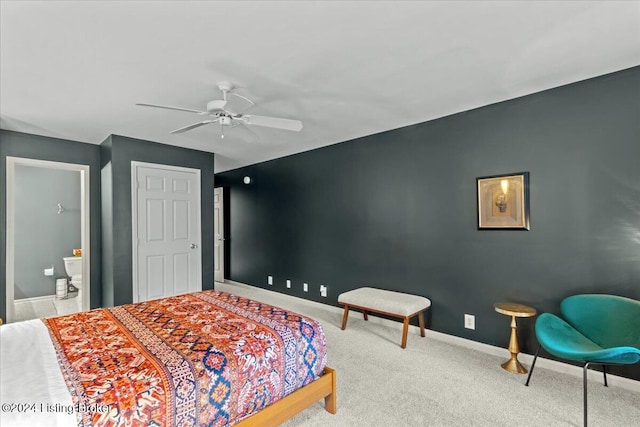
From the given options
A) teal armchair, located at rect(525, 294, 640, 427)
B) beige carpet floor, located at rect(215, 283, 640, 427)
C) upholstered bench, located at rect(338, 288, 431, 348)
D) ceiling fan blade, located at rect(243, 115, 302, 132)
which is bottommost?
beige carpet floor, located at rect(215, 283, 640, 427)

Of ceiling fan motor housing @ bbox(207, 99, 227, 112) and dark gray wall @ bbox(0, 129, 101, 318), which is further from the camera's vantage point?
dark gray wall @ bbox(0, 129, 101, 318)

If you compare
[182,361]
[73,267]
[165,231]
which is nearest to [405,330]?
[182,361]

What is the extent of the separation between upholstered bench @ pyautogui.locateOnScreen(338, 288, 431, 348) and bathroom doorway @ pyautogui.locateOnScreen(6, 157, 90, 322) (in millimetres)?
4280

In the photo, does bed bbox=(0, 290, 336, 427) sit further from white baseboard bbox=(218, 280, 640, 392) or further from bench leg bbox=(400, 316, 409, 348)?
white baseboard bbox=(218, 280, 640, 392)

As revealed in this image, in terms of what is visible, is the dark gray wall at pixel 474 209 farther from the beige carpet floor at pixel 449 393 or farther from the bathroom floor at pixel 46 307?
the bathroom floor at pixel 46 307

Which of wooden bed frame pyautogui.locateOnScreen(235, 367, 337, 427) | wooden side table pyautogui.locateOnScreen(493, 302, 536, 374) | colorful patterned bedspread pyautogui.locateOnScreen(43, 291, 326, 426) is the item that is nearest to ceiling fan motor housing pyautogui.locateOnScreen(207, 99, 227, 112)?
colorful patterned bedspread pyautogui.locateOnScreen(43, 291, 326, 426)

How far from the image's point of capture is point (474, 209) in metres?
3.16

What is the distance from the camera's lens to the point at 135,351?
5.45ft

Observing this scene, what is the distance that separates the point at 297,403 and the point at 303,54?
2.21 meters

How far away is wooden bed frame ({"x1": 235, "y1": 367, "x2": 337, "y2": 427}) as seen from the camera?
1702 mm

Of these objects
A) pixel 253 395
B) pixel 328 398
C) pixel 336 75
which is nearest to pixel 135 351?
pixel 253 395

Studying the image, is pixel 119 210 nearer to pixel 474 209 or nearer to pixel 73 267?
pixel 73 267

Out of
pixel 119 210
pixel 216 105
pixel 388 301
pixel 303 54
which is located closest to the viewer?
pixel 303 54

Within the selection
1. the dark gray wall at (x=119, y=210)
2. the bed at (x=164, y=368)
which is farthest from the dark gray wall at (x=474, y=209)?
the dark gray wall at (x=119, y=210)
